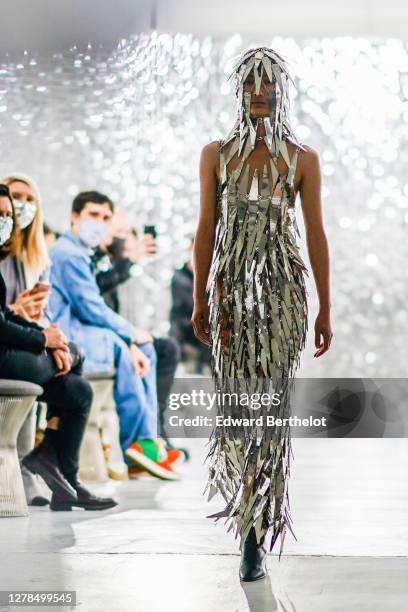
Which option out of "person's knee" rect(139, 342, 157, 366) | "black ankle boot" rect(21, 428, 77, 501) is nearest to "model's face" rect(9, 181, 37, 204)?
"black ankle boot" rect(21, 428, 77, 501)

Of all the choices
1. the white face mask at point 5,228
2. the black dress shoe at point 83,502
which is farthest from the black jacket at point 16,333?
the black dress shoe at point 83,502

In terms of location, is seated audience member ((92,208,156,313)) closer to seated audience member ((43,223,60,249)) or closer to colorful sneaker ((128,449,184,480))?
seated audience member ((43,223,60,249))

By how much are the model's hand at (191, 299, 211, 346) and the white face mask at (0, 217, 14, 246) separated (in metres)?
1.06

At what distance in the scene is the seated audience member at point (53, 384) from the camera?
3223 millimetres

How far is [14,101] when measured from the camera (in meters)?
3.42

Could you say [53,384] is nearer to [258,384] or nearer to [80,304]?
[80,304]

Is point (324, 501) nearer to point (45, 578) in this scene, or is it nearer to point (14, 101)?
point (45, 578)

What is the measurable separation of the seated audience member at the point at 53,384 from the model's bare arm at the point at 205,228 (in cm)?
95

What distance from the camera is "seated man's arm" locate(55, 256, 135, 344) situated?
12.1 feet

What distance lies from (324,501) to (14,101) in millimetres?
1583

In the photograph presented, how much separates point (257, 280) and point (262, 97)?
397mm

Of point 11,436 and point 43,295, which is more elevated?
point 43,295

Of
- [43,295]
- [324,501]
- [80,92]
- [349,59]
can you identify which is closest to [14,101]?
[80,92]

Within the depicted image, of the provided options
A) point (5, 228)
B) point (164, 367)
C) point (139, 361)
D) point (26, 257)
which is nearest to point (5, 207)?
point (5, 228)
